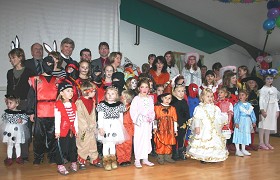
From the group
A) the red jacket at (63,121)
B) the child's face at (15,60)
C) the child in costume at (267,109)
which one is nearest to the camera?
the red jacket at (63,121)

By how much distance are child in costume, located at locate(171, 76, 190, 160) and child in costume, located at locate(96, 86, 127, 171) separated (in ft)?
3.13

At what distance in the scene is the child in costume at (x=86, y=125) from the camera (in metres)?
3.96

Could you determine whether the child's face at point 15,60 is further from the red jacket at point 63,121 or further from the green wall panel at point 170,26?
the green wall panel at point 170,26

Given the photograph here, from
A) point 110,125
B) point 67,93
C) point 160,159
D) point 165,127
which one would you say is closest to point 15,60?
point 67,93

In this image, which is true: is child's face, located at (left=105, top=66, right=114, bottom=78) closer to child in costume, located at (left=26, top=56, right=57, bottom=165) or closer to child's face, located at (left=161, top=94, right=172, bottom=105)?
child in costume, located at (left=26, top=56, right=57, bottom=165)

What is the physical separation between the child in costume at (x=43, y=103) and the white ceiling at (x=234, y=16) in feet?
15.1

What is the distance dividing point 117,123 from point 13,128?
155cm

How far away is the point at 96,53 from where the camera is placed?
7.43 meters

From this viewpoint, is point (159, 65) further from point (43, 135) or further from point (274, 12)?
point (274, 12)

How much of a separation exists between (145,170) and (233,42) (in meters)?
6.41

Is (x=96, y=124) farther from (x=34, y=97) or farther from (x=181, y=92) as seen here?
(x=181, y=92)

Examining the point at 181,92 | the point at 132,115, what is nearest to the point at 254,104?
the point at 181,92

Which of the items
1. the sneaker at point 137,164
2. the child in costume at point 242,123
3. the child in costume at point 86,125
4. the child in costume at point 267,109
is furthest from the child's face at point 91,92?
the child in costume at point 267,109

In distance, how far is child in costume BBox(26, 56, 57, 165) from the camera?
408 centimetres
